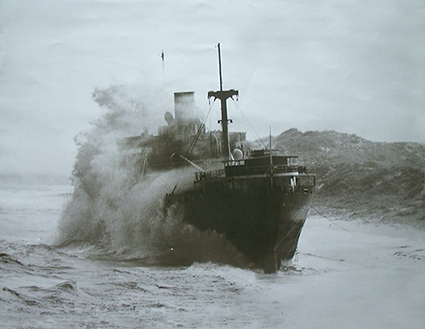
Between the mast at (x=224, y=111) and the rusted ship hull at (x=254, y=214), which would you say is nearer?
the rusted ship hull at (x=254, y=214)

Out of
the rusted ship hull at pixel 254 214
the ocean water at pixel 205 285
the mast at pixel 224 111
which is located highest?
the mast at pixel 224 111

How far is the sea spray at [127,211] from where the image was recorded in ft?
59.1

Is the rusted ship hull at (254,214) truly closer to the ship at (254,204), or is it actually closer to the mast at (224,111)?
the ship at (254,204)

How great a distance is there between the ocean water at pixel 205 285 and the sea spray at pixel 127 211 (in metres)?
0.25

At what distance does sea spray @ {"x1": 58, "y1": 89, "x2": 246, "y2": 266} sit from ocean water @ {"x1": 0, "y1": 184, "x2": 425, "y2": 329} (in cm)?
25

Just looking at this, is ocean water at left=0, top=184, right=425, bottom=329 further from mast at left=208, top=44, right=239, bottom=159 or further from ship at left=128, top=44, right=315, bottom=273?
mast at left=208, top=44, right=239, bottom=159

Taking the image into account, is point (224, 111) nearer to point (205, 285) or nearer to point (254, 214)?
point (254, 214)

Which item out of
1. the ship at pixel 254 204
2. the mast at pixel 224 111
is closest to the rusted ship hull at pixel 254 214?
the ship at pixel 254 204

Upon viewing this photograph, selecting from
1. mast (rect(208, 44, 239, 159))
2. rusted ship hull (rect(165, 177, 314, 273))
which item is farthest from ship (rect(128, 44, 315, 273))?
mast (rect(208, 44, 239, 159))

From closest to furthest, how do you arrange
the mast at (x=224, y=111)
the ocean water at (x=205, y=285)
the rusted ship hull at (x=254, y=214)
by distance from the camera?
1. the ocean water at (x=205, y=285)
2. the rusted ship hull at (x=254, y=214)
3. the mast at (x=224, y=111)

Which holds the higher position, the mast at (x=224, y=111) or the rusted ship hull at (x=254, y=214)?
the mast at (x=224, y=111)

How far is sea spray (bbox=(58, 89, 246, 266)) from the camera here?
18.0 m

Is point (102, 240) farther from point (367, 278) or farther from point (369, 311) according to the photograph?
point (369, 311)

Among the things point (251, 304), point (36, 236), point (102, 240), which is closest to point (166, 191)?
point (102, 240)
